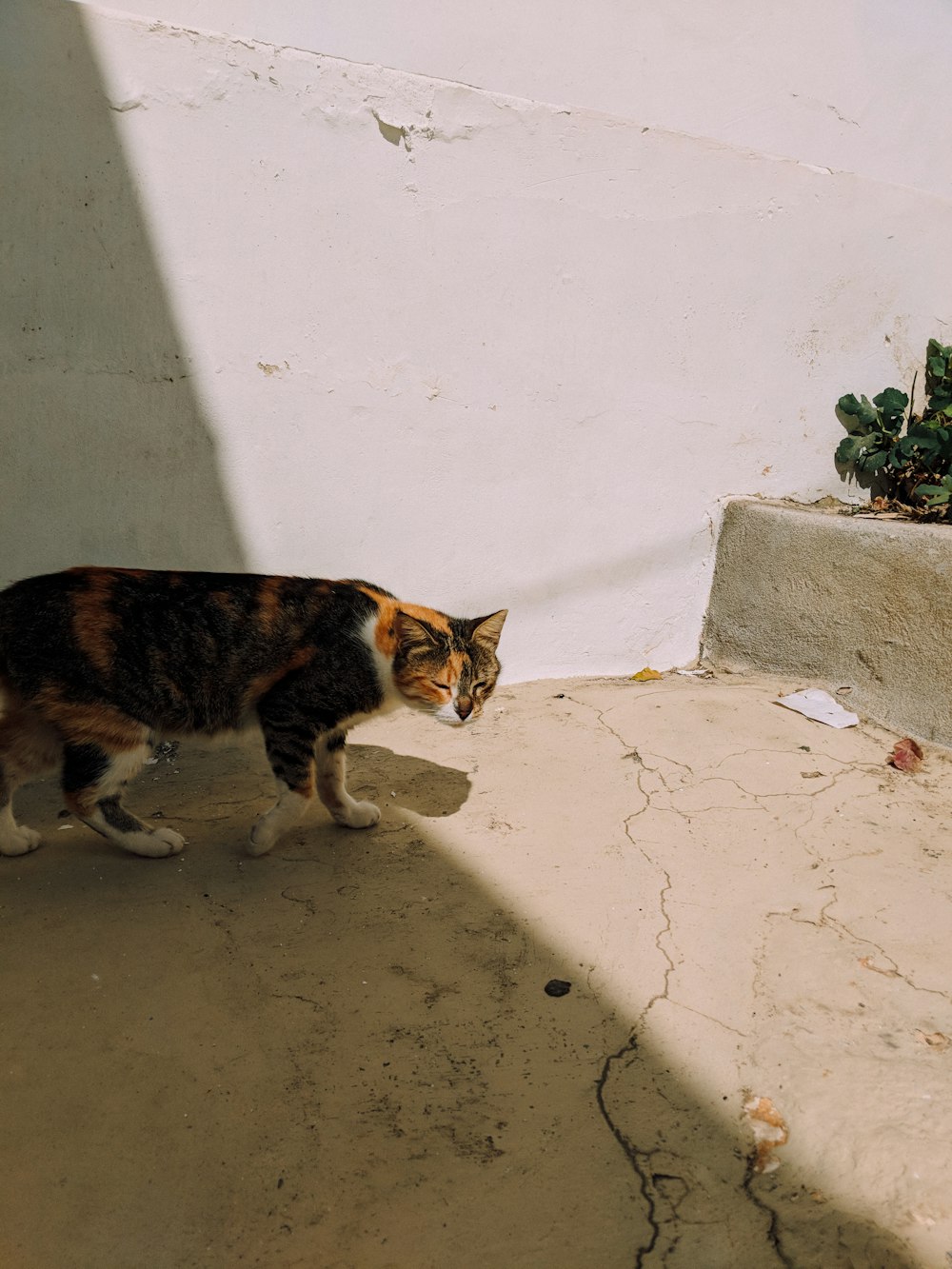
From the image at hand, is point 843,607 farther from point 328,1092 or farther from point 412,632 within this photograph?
point 328,1092

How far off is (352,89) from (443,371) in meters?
0.94

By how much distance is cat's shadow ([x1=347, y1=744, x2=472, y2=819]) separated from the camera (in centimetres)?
285

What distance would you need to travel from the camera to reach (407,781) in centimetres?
300

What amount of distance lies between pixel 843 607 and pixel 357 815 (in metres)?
2.05

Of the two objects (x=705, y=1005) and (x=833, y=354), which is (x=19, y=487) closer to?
(x=705, y=1005)

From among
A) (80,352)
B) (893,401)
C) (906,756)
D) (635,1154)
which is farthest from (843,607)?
(80,352)

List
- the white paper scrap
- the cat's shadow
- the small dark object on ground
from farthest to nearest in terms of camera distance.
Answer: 1. the white paper scrap
2. the cat's shadow
3. the small dark object on ground

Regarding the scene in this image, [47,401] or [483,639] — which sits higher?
[47,401]

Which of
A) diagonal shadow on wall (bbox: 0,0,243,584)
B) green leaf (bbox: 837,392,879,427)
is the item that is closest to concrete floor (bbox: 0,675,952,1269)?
diagonal shadow on wall (bbox: 0,0,243,584)

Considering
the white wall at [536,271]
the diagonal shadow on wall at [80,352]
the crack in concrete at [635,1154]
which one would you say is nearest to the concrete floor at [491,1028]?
the crack in concrete at [635,1154]

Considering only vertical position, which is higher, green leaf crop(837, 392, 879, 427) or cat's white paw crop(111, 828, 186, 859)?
green leaf crop(837, 392, 879, 427)

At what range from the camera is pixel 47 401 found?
→ 273 centimetres

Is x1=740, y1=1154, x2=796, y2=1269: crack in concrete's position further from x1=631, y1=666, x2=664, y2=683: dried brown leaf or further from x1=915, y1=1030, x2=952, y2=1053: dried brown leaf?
x1=631, y1=666, x2=664, y2=683: dried brown leaf

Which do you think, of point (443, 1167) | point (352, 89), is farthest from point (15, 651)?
point (352, 89)
